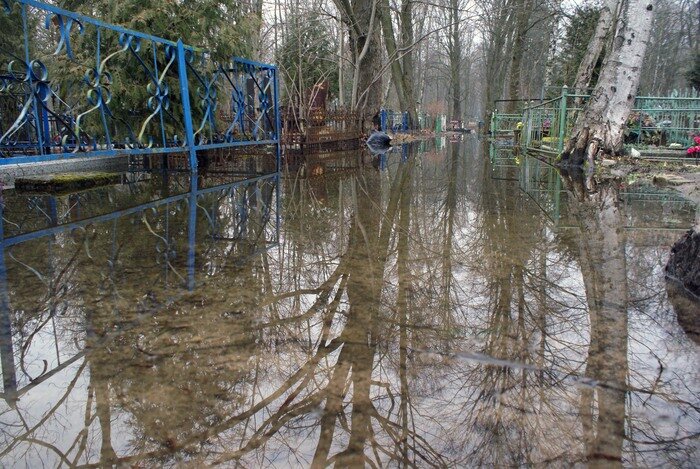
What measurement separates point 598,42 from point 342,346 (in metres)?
16.7

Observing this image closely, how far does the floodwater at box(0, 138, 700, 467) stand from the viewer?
5.41ft

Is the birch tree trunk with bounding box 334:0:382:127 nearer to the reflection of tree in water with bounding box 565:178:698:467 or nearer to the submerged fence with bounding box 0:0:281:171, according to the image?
the submerged fence with bounding box 0:0:281:171

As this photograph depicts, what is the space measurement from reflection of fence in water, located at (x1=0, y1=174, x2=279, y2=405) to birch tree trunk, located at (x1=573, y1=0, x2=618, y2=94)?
483 inches

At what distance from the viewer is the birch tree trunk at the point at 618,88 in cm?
1013

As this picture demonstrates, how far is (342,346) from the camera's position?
7.52 feet

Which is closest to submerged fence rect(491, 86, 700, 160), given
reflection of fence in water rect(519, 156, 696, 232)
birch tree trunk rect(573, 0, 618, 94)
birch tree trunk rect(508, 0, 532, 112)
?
birch tree trunk rect(573, 0, 618, 94)

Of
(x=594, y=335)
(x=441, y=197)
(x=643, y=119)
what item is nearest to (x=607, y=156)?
(x=643, y=119)

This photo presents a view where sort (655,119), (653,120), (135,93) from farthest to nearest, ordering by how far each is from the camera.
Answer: (655,119), (653,120), (135,93)

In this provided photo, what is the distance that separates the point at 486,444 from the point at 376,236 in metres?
2.79

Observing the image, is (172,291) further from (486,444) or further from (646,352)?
(646,352)

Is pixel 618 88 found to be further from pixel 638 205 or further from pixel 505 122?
pixel 505 122

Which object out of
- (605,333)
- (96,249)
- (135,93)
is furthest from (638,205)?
(135,93)

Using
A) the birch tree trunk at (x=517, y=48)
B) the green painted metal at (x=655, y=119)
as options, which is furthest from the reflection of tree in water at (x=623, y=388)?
the birch tree trunk at (x=517, y=48)

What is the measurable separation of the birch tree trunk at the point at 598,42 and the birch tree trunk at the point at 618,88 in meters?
4.04
